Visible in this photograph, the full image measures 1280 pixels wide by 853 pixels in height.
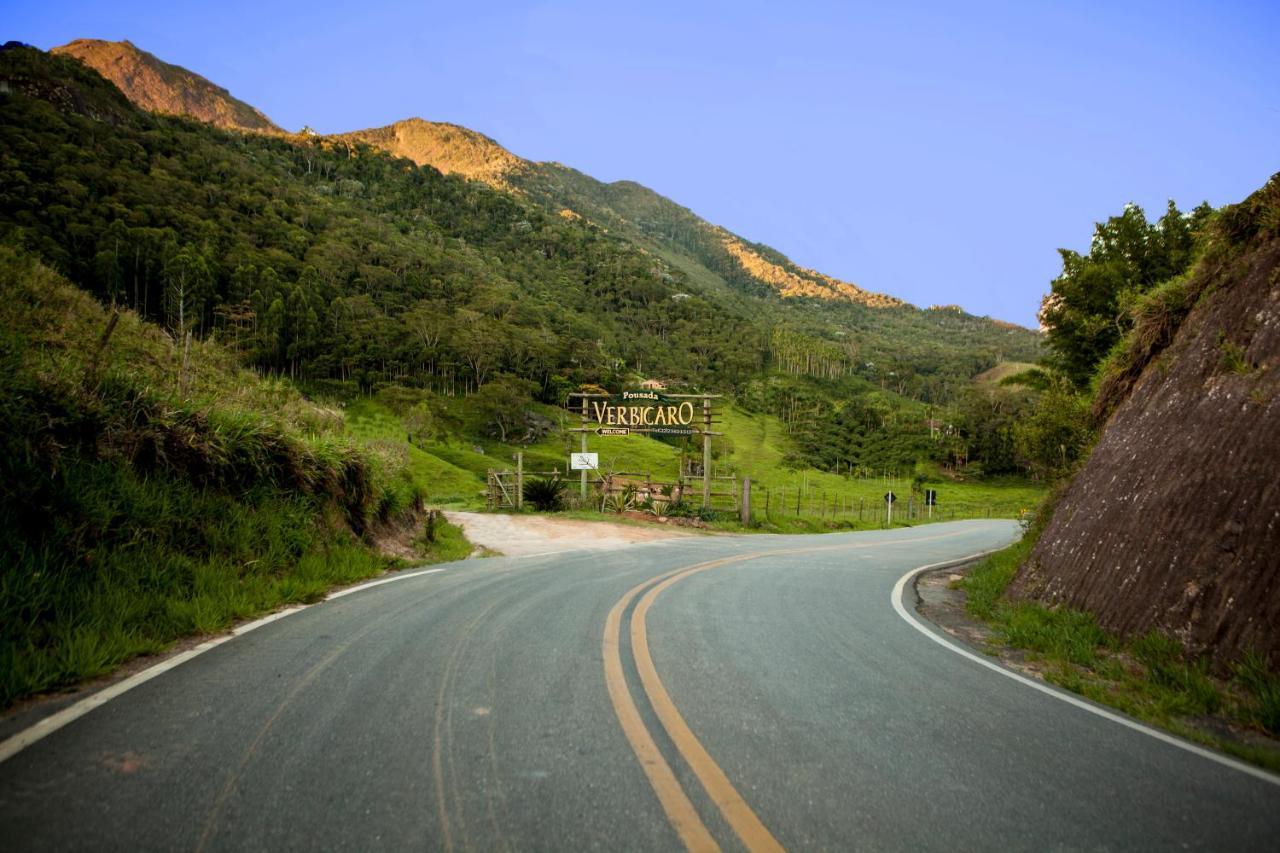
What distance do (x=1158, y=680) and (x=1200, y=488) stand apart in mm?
2108

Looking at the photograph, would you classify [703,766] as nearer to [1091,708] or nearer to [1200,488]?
[1091,708]

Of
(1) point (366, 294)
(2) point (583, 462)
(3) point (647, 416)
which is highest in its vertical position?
(1) point (366, 294)

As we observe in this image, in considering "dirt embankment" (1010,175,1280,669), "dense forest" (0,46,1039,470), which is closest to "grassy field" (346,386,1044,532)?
"dense forest" (0,46,1039,470)

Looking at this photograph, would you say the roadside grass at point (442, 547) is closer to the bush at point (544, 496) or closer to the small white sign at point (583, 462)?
the bush at point (544, 496)

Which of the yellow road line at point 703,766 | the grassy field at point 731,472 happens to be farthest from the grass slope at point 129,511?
the grassy field at point 731,472

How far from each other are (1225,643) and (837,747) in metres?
3.63

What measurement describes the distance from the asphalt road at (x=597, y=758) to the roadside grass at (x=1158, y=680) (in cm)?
44

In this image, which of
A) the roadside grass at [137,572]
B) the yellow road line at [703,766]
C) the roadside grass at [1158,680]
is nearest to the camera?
the yellow road line at [703,766]

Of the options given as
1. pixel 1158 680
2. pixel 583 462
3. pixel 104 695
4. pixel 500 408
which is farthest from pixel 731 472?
pixel 104 695

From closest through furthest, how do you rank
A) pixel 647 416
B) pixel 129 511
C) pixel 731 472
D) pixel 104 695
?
pixel 104 695, pixel 129 511, pixel 647 416, pixel 731 472

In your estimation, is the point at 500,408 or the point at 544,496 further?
the point at 500,408

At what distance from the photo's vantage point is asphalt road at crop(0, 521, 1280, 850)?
2480 millimetres

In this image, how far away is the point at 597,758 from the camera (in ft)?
10.2

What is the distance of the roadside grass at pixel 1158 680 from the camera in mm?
3932
